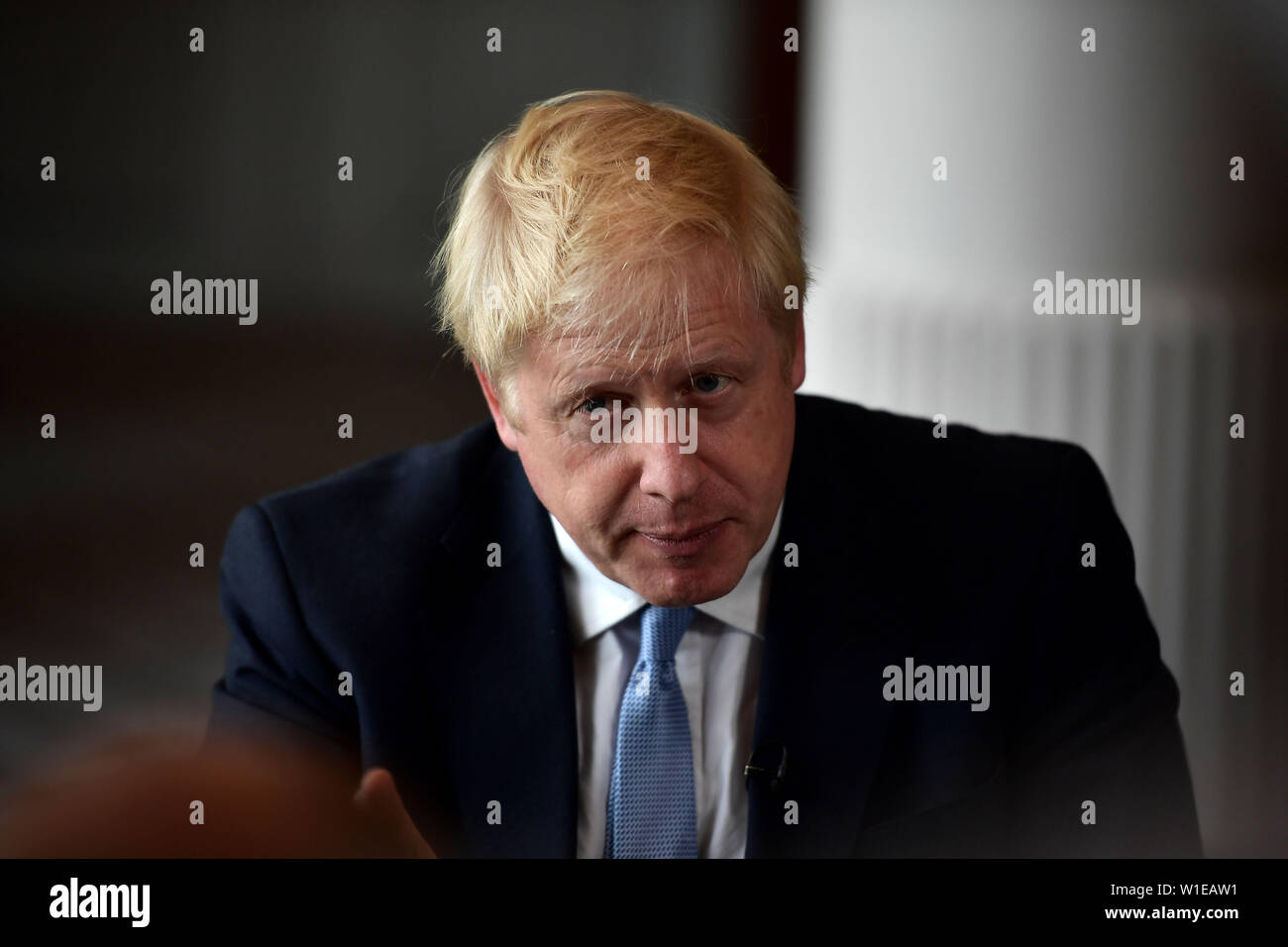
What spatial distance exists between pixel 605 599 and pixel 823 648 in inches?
11.5

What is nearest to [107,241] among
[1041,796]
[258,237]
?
[258,237]

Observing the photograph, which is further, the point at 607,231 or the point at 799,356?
the point at 799,356

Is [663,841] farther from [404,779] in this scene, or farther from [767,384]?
[767,384]

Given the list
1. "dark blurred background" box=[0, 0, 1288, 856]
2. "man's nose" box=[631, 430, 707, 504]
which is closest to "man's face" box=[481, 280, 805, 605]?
"man's nose" box=[631, 430, 707, 504]

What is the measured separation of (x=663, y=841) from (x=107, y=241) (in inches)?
43.1

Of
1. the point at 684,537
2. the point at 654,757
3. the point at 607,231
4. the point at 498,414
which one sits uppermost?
the point at 607,231

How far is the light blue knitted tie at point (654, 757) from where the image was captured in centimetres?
162

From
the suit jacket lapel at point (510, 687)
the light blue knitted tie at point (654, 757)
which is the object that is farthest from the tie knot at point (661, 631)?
the suit jacket lapel at point (510, 687)

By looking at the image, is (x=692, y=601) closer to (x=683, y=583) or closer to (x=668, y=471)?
(x=683, y=583)

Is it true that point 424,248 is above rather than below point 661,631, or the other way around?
above

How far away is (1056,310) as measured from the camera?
1714 mm

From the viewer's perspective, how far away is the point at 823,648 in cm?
166

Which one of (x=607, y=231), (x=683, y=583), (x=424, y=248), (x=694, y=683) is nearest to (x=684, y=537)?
(x=683, y=583)

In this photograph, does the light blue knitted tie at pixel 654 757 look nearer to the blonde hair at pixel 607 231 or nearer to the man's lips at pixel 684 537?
the man's lips at pixel 684 537
